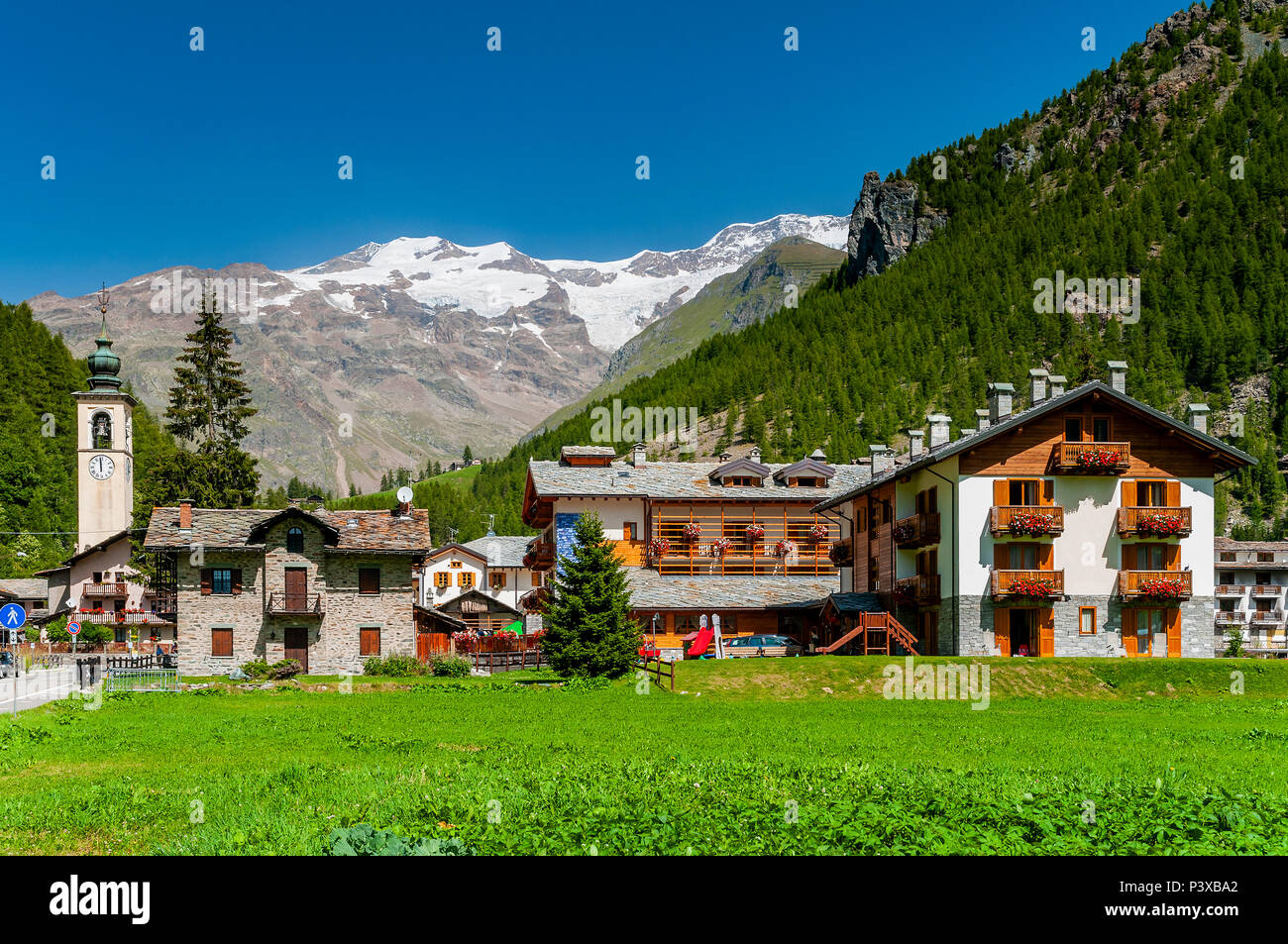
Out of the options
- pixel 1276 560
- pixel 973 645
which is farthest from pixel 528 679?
pixel 1276 560

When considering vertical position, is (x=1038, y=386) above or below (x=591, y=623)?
above

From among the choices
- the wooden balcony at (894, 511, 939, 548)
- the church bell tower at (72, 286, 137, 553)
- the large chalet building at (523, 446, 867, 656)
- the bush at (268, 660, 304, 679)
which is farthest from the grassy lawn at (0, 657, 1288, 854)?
the church bell tower at (72, 286, 137, 553)

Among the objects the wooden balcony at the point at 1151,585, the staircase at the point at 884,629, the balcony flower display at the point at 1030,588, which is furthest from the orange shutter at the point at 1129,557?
the staircase at the point at 884,629

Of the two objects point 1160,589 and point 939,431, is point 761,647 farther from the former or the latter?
point 1160,589

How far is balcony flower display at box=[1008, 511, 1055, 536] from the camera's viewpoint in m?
47.1

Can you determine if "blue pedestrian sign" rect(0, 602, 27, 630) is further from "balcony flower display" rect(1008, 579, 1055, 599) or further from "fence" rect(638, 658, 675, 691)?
"balcony flower display" rect(1008, 579, 1055, 599)

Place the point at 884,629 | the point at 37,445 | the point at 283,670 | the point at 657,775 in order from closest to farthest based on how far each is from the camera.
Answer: the point at 657,775 → the point at 884,629 → the point at 283,670 → the point at 37,445

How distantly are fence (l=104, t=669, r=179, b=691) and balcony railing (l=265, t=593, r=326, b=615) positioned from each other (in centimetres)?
874

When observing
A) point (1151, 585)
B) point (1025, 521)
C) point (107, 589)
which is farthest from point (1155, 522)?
point (107, 589)

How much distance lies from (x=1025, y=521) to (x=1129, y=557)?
19.4ft

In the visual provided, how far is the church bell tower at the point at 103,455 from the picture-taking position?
108 meters

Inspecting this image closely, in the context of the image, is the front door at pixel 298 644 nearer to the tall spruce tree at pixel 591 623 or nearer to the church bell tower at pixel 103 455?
the tall spruce tree at pixel 591 623

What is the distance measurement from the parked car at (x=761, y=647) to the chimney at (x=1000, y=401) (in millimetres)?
14685

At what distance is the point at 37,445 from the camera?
151 meters
